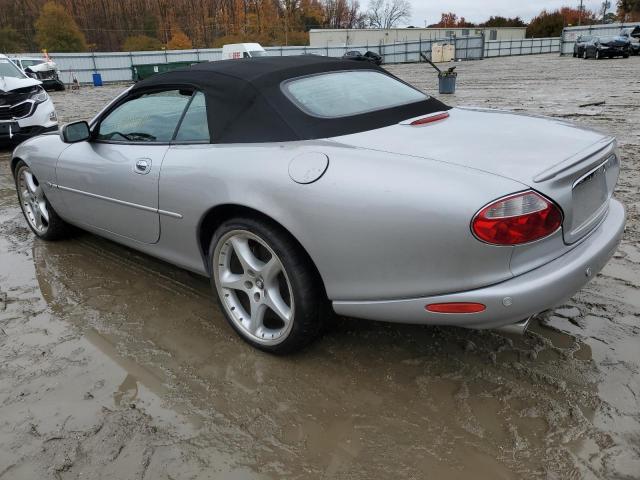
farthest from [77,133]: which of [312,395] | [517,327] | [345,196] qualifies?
[517,327]

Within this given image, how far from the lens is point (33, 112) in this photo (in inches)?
351

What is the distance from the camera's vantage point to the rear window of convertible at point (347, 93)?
266 cm

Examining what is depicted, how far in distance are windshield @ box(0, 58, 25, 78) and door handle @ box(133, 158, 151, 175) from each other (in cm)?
848

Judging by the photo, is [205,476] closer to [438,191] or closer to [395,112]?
[438,191]

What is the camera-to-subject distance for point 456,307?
204 cm

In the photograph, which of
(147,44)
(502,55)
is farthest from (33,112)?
(147,44)

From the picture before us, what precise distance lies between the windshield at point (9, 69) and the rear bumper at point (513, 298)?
10.1m

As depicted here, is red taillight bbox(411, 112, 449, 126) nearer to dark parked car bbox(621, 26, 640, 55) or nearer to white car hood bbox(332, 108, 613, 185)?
white car hood bbox(332, 108, 613, 185)

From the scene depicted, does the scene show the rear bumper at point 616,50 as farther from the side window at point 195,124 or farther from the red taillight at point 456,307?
the red taillight at point 456,307

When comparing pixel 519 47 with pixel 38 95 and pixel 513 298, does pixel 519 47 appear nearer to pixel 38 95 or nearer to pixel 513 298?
pixel 38 95

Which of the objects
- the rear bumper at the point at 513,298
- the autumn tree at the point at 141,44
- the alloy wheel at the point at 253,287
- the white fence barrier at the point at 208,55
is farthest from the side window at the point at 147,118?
the autumn tree at the point at 141,44

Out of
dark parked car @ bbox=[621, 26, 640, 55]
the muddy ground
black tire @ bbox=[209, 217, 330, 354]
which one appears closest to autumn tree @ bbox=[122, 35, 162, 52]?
dark parked car @ bbox=[621, 26, 640, 55]

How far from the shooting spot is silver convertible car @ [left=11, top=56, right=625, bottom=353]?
1987 mm

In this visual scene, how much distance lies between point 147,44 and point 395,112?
228 feet
